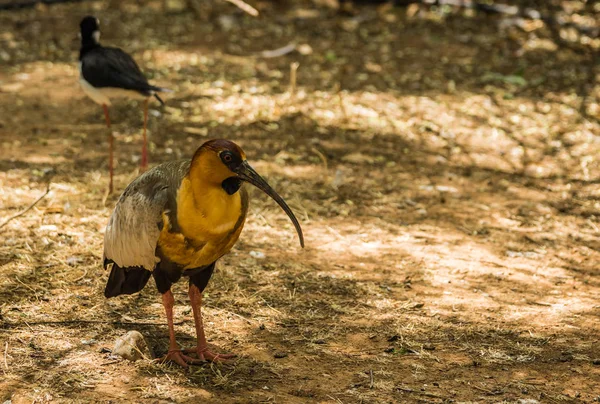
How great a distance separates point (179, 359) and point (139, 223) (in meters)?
0.68

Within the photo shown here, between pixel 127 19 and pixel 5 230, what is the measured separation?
20.8 ft

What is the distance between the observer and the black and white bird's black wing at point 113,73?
226 inches

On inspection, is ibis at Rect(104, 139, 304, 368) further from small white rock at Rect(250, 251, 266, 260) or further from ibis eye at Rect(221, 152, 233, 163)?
small white rock at Rect(250, 251, 266, 260)

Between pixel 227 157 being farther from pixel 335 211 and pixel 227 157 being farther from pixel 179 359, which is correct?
pixel 335 211

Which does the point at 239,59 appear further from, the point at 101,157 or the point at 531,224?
the point at 531,224

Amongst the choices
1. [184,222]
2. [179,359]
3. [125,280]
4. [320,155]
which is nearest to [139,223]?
[184,222]

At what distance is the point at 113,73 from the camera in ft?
19.0

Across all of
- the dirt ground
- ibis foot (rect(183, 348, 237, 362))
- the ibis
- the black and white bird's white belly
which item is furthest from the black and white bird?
ibis foot (rect(183, 348, 237, 362))

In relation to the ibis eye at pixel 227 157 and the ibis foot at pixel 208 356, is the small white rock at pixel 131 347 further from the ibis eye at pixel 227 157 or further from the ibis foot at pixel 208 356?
the ibis eye at pixel 227 157

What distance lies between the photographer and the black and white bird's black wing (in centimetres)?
575

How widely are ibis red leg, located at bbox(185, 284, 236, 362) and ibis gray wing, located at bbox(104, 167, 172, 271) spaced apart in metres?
0.27

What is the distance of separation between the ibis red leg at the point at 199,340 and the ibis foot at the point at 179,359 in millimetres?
44

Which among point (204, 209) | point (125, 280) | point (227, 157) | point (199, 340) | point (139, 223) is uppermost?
point (227, 157)

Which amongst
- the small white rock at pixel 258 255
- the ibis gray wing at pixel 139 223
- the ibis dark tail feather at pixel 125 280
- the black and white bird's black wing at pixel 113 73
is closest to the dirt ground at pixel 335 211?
the small white rock at pixel 258 255
